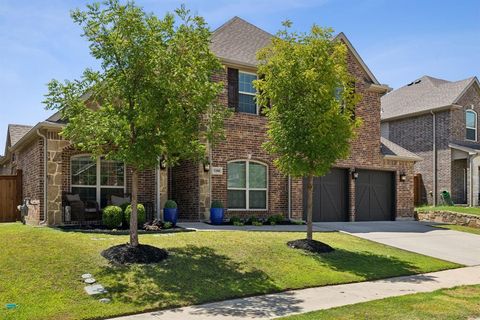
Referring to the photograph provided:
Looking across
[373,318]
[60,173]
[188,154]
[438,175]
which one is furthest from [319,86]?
[438,175]

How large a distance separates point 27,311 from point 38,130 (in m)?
8.19

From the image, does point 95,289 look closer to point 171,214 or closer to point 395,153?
point 171,214

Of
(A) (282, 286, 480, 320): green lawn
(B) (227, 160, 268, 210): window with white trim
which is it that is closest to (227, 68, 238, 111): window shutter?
(B) (227, 160, 268, 210): window with white trim

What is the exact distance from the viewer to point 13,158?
2116 cm

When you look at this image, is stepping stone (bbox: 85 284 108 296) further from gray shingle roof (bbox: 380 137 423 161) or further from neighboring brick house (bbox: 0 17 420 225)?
gray shingle roof (bbox: 380 137 423 161)

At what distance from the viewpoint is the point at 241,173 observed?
58.3 feet

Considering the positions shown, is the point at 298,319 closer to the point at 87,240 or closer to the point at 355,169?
the point at 87,240

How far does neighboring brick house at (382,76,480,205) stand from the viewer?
26125mm

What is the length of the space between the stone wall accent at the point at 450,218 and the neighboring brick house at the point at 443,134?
3.69 metres

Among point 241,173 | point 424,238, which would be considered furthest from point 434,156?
point 241,173

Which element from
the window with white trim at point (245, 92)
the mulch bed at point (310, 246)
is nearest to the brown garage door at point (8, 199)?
the window with white trim at point (245, 92)

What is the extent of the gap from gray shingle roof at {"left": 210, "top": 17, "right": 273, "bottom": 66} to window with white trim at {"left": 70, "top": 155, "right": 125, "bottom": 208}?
5716 mm

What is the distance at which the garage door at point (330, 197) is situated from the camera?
19750 millimetres

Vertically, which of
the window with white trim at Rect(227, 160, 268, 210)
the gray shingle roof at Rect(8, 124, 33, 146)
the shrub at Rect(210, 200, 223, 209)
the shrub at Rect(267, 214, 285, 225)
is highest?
the gray shingle roof at Rect(8, 124, 33, 146)
